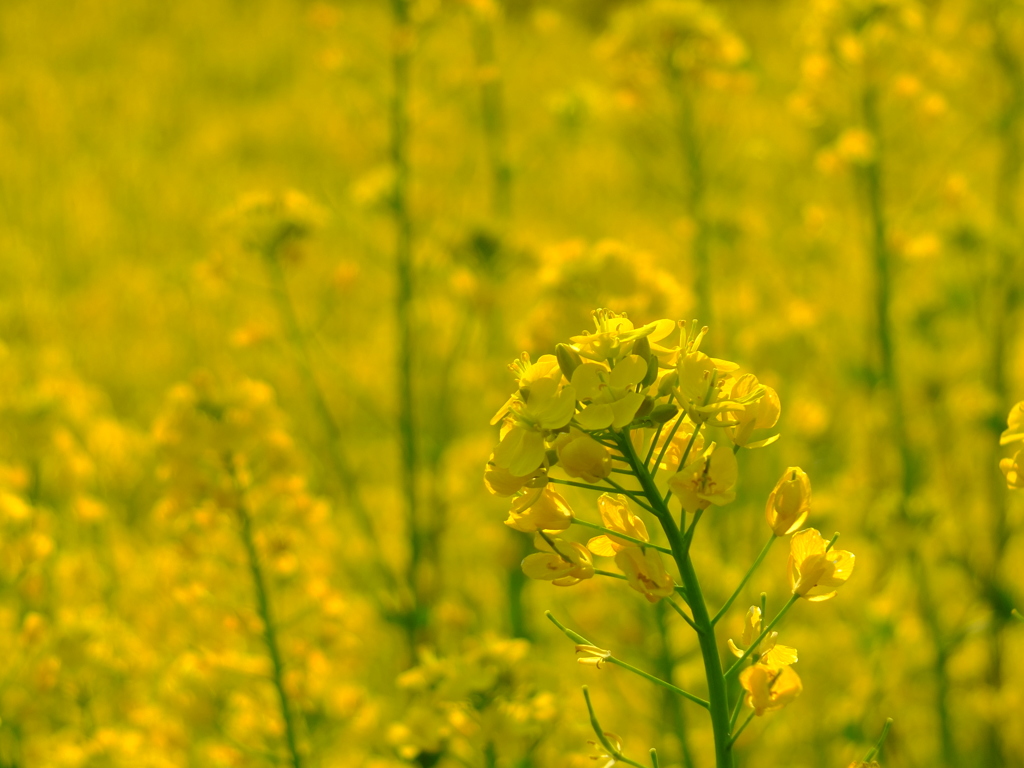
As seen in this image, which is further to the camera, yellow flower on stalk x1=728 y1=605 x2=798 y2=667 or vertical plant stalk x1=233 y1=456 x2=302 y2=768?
vertical plant stalk x1=233 y1=456 x2=302 y2=768

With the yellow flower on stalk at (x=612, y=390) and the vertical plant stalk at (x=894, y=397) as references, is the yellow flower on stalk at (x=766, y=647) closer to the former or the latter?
the yellow flower on stalk at (x=612, y=390)

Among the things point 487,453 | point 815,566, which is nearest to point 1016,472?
point 815,566

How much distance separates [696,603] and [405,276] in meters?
1.64

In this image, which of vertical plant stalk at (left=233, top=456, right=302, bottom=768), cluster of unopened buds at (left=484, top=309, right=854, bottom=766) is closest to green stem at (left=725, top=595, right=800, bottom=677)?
cluster of unopened buds at (left=484, top=309, right=854, bottom=766)

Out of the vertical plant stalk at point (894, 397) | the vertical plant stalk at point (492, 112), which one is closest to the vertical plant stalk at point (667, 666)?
the vertical plant stalk at point (894, 397)

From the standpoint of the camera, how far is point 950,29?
287 cm

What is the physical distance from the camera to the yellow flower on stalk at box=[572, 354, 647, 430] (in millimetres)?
794

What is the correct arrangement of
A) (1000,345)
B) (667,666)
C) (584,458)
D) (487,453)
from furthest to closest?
1. (487,453)
2. (1000,345)
3. (667,666)
4. (584,458)

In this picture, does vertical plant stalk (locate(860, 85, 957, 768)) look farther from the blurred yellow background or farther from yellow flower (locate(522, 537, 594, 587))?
yellow flower (locate(522, 537, 594, 587))

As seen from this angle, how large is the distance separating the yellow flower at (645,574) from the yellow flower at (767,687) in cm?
9

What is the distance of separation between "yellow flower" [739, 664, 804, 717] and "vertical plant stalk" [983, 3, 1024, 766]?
162cm

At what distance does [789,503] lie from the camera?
0.88m

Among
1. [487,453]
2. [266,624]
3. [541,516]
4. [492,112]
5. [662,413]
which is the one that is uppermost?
[492,112]

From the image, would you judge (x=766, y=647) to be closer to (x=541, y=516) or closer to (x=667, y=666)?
(x=541, y=516)
